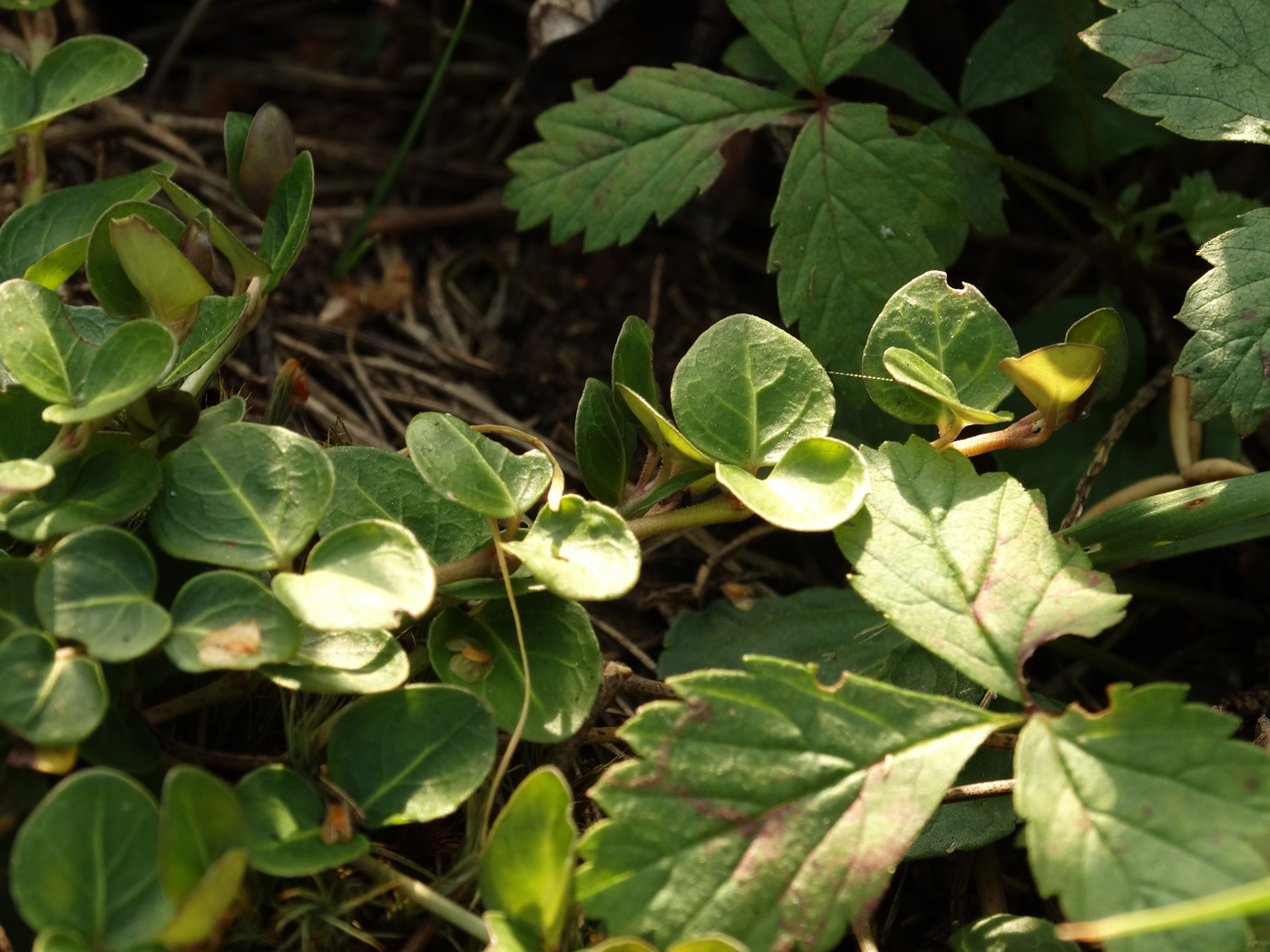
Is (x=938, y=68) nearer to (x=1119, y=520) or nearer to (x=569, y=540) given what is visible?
(x=1119, y=520)

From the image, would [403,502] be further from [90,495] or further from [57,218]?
[57,218]

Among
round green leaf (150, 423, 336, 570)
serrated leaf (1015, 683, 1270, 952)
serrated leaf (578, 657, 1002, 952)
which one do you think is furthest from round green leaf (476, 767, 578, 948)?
serrated leaf (1015, 683, 1270, 952)

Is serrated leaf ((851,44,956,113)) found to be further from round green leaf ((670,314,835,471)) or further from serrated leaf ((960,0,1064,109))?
round green leaf ((670,314,835,471))

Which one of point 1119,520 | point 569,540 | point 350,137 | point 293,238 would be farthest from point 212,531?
point 350,137

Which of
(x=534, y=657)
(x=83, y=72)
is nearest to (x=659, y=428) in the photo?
(x=534, y=657)

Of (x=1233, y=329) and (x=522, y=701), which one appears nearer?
(x=522, y=701)

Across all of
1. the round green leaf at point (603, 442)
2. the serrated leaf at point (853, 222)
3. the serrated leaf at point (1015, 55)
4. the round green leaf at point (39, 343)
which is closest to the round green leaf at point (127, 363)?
the round green leaf at point (39, 343)
